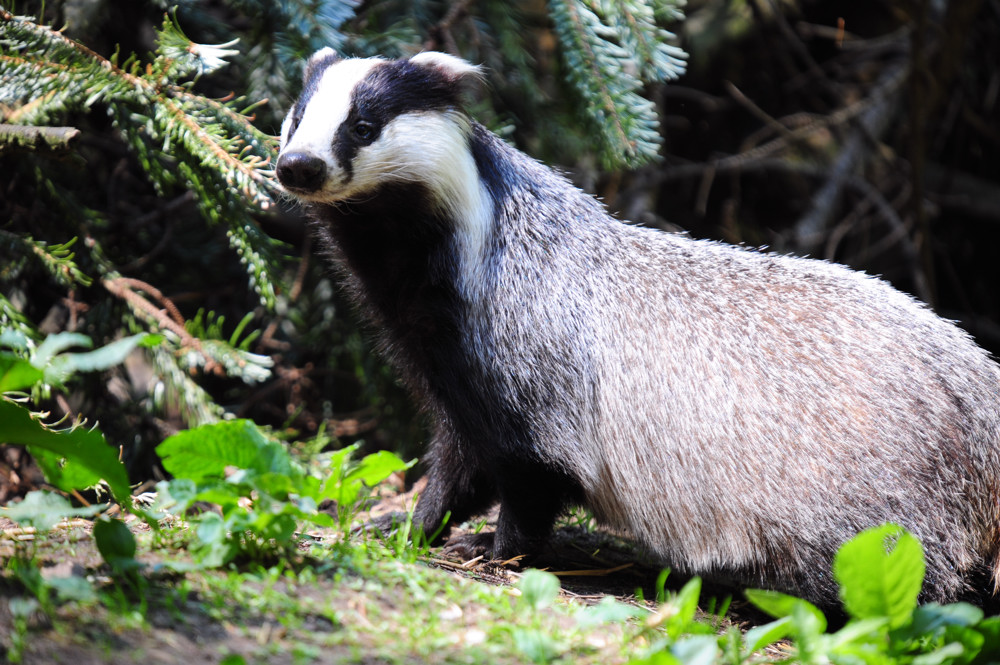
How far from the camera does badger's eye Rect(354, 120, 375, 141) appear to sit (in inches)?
126

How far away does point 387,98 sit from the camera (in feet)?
10.6

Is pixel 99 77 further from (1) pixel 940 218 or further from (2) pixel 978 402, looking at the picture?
(1) pixel 940 218

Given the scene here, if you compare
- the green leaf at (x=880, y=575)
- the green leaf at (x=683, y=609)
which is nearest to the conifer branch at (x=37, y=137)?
the green leaf at (x=683, y=609)

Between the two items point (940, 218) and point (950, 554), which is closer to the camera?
point (950, 554)

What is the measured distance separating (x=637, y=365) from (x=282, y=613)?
1584 mm

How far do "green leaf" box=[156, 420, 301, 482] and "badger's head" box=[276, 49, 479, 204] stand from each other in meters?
1.04

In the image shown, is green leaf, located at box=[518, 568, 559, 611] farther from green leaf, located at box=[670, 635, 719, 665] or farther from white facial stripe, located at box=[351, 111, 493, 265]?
white facial stripe, located at box=[351, 111, 493, 265]

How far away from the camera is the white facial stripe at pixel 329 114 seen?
307cm

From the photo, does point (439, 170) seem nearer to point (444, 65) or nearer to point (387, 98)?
point (387, 98)

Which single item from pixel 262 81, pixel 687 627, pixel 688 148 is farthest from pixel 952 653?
pixel 688 148

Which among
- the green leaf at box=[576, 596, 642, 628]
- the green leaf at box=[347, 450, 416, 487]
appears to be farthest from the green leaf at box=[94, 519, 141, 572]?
the green leaf at box=[576, 596, 642, 628]

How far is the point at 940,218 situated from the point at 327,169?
6286mm

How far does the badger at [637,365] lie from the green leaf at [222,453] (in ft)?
3.14

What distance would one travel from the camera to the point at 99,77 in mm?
3221
